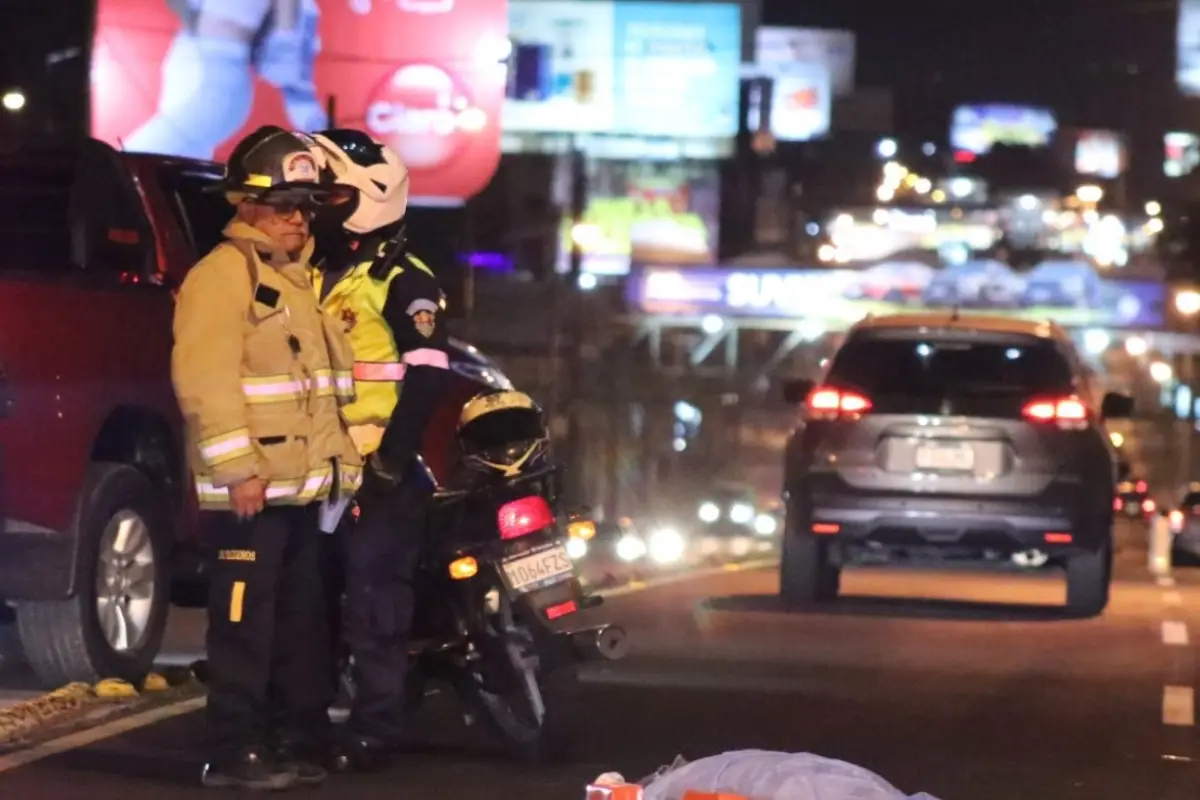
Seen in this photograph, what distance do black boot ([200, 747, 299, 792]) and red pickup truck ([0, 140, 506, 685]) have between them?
177 cm

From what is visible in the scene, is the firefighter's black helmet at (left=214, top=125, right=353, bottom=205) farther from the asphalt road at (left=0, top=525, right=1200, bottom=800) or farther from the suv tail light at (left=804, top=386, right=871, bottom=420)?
the suv tail light at (left=804, top=386, right=871, bottom=420)

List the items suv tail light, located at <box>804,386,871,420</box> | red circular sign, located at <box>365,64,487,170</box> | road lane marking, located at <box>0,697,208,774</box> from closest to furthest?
road lane marking, located at <box>0,697,208,774</box>, suv tail light, located at <box>804,386,871,420</box>, red circular sign, located at <box>365,64,487,170</box>

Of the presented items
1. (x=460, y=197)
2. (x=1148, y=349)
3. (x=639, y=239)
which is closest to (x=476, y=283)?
(x=639, y=239)

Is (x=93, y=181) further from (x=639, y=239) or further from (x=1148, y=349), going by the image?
(x=639, y=239)

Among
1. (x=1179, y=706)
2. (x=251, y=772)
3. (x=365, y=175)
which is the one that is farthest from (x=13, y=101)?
(x=251, y=772)

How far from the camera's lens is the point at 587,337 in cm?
4628

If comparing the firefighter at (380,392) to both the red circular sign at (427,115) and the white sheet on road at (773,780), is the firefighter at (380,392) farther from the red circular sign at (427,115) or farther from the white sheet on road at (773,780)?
the red circular sign at (427,115)

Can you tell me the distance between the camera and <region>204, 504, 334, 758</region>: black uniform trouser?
7.15 meters

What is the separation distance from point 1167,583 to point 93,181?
12.0 m

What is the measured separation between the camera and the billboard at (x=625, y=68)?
2152 inches

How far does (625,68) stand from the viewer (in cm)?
5531

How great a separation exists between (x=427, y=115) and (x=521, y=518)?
21897mm

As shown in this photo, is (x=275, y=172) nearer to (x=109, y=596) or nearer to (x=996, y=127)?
(x=109, y=596)

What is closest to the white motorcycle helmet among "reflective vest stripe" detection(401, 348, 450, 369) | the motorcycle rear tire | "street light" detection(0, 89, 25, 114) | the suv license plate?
"reflective vest stripe" detection(401, 348, 450, 369)
